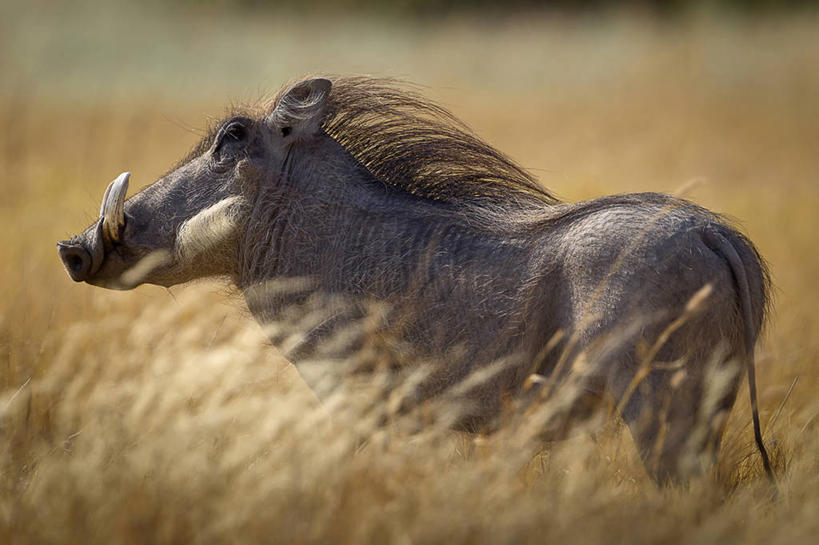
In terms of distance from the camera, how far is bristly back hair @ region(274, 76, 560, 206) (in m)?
3.37

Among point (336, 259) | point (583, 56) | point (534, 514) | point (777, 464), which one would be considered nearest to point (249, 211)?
point (336, 259)

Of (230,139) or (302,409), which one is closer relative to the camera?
(302,409)

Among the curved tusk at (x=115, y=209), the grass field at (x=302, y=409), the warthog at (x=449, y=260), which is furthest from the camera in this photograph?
the curved tusk at (x=115, y=209)

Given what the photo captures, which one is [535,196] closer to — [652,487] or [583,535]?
[652,487]

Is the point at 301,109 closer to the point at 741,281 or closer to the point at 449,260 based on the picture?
the point at 449,260

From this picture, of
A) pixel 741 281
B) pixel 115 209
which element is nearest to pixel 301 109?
pixel 115 209

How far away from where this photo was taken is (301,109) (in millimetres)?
3352

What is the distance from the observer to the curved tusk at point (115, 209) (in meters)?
3.29

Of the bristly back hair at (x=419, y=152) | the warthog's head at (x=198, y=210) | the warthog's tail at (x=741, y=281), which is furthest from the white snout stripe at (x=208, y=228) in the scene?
the warthog's tail at (x=741, y=281)

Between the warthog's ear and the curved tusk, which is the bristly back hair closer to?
the warthog's ear

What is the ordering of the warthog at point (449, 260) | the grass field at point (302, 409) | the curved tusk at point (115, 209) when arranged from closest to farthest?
the grass field at point (302, 409), the warthog at point (449, 260), the curved tusk at point (115, 209)

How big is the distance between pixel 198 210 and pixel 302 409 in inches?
32.4

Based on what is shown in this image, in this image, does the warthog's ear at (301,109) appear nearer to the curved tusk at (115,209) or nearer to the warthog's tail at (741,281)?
the curved tusk at (115,209)

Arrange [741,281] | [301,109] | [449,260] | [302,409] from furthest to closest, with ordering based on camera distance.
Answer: [301,109] < [302,409] < [449,260] < [741,281]
